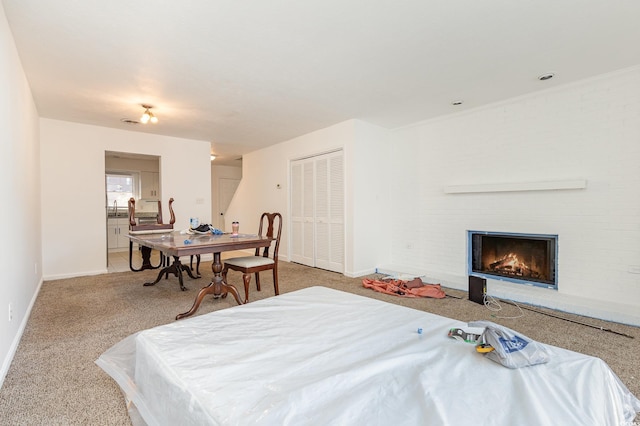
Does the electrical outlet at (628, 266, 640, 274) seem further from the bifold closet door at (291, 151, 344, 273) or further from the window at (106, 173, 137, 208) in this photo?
the window at (106, 173, 137, 208)

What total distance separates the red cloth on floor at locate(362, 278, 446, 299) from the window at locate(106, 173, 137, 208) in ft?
22.3

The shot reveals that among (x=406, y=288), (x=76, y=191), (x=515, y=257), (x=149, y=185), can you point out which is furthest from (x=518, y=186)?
(x=149, y=185)

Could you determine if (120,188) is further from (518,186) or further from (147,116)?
(518,186)

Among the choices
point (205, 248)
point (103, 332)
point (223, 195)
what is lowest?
point (103, 332)

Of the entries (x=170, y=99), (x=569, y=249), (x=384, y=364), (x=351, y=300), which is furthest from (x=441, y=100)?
(x=384, y=364)

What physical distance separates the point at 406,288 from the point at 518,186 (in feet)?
5.86

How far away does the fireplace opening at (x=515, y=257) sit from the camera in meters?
3.55

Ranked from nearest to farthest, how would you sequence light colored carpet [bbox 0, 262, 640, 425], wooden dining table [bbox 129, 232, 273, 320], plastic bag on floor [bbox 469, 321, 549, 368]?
plastic bag on floor [bbox 469, 321, 549, 368]
light colored carpet [bbox 0, 262, 640, 425]
wooden dining table [bbox 129, 232, 273, 320]

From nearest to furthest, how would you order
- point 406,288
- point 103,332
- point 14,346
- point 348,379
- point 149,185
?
point 348,379 < point 14,346 < point 103,332 < point 406,288 < point 149,185

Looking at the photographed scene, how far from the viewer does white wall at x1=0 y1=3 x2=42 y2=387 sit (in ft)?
6.63

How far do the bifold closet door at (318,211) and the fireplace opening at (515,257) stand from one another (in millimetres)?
1919

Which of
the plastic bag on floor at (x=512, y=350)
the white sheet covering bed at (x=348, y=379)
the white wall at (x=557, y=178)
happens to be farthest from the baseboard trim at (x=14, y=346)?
the white wall at (x=557, y=178)

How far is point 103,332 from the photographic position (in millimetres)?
2572

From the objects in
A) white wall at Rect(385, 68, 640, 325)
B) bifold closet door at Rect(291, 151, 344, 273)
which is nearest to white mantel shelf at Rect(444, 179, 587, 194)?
white wall at Rect(385, 68, 640, 325)
